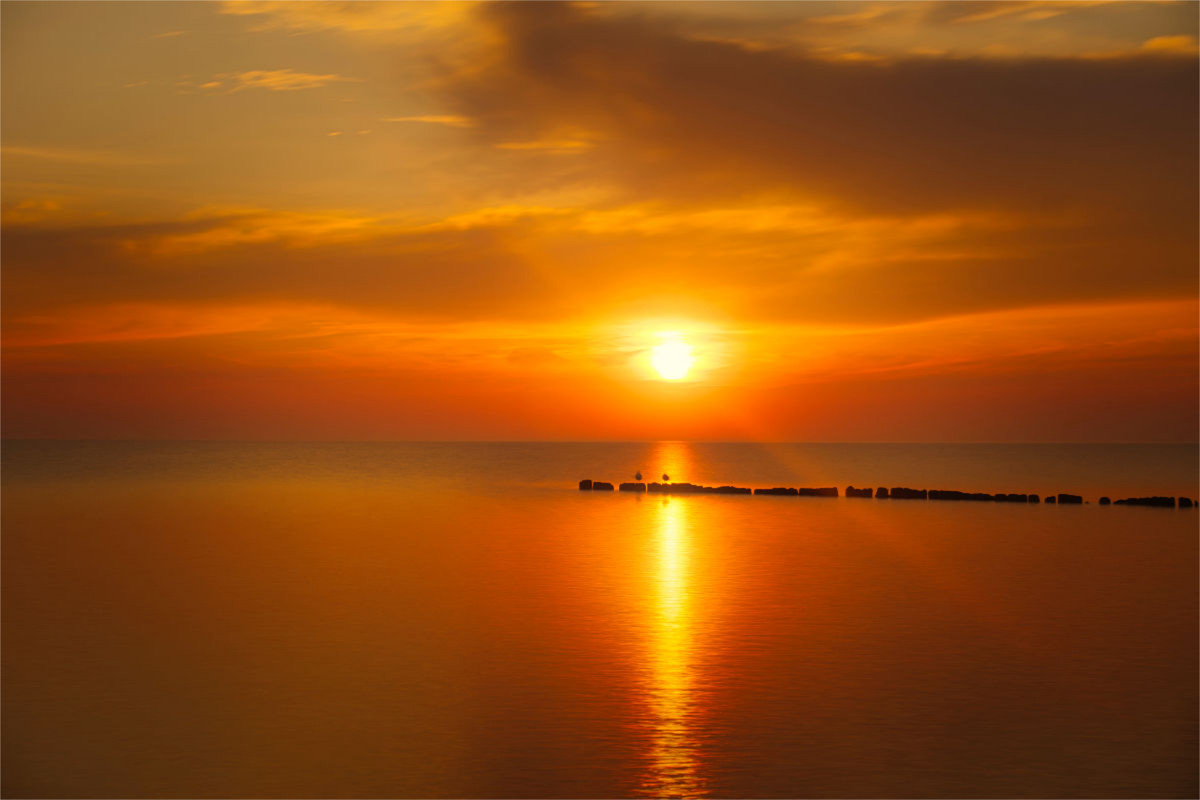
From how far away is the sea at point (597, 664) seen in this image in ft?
54.4

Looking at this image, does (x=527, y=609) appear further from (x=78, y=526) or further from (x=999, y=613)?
(x=78, y=526)

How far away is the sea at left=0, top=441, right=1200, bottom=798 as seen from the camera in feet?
54.4

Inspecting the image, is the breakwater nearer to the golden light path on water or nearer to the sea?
the sea

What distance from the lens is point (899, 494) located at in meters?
73.5

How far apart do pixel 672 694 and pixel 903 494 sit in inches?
2218

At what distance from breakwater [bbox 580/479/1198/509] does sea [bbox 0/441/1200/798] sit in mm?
19159

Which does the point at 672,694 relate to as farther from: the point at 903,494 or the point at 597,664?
the point at 903,494

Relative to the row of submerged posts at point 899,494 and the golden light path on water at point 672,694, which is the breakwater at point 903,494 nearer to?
the row of submerged posts at point 899,494

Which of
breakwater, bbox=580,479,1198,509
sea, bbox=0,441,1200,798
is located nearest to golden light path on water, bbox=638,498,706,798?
sea, bbox=0,441,1200,798

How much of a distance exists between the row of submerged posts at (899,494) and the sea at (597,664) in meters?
19.2

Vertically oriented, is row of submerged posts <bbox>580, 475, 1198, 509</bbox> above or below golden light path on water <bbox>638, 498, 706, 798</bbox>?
above

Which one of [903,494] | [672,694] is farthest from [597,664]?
[903,494]

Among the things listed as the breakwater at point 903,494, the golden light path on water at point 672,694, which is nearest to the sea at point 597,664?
the golden light path on water at point 672,694

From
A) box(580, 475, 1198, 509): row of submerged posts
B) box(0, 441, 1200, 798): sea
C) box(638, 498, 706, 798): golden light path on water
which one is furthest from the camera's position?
box(580, 475, 1198, 509): row of submerged posts
